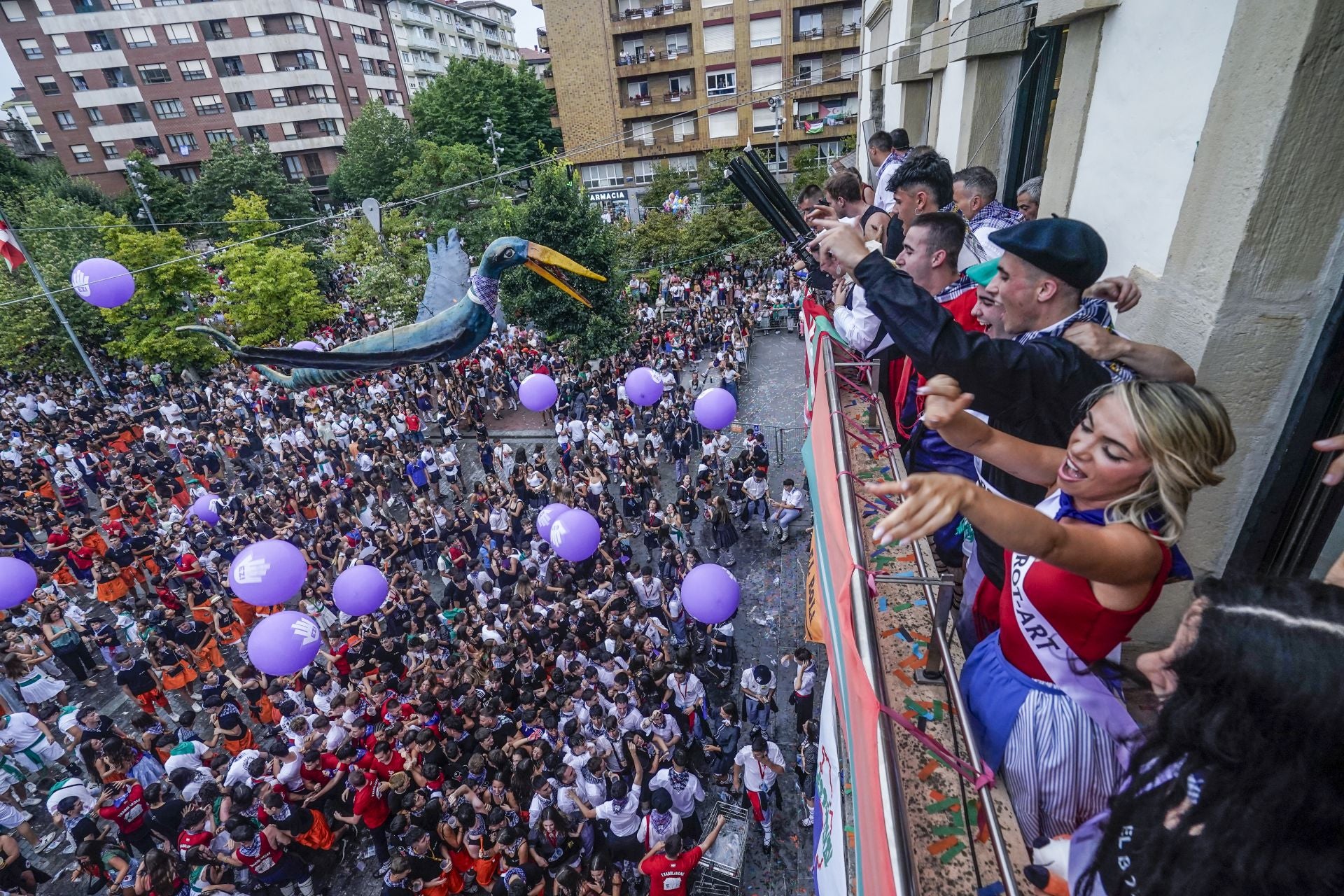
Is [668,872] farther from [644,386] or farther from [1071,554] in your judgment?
[644,386]

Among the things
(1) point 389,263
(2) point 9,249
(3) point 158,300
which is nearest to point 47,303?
(3) point 158,300

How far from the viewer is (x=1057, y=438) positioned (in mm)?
2744

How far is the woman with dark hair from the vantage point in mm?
1363

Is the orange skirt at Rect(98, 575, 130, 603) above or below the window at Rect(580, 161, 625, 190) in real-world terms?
below

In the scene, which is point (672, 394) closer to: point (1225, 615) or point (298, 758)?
point (298, 758)

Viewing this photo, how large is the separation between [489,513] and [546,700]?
561 cm

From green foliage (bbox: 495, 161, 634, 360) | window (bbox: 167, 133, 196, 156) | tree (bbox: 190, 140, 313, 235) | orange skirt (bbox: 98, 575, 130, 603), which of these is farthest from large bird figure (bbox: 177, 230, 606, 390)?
window (bbox: 167, 133, 196, 156)

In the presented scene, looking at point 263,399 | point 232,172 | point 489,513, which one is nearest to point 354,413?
point 263,399

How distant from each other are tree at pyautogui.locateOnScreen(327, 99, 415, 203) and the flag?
83.2 ft

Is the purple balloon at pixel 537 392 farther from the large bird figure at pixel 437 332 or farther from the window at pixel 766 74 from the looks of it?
the window at pixel 766 74

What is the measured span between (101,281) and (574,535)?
11.8 m

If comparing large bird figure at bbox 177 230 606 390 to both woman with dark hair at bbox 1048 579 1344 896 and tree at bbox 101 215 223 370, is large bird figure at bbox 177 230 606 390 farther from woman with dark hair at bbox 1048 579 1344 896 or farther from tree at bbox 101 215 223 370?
tree at bbox 101 215 223 370

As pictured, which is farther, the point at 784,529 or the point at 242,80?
the point at 242,80

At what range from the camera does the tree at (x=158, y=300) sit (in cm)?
2316
